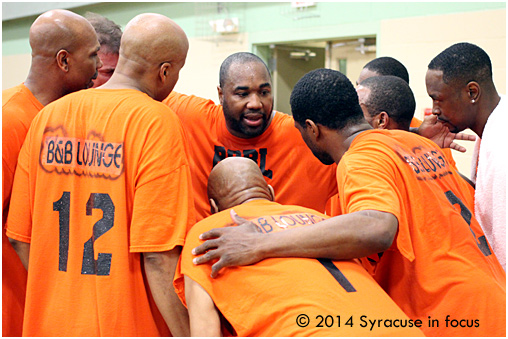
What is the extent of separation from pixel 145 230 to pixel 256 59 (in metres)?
1.48

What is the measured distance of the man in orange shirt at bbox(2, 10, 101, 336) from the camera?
198 centimetres

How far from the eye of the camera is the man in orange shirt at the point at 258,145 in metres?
2.72

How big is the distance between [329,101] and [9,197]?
4.47 feet

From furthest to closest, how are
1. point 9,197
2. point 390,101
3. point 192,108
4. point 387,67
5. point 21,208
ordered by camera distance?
point 387,67
point 192,108
point 390,101
point 9,197
point 21,208

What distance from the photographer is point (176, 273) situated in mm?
1701

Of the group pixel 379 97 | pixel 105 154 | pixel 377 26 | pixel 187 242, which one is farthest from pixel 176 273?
pixel 377 26

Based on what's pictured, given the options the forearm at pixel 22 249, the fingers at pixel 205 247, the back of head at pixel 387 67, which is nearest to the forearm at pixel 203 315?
the fingers at pixel 205 247

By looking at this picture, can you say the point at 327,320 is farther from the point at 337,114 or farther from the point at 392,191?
the point at 337,114

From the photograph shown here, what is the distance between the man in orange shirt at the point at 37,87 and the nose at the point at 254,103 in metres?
0.86

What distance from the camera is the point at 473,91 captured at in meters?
2.29

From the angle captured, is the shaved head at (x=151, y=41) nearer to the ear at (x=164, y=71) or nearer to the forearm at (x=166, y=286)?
the ear at (x=164, y=71)

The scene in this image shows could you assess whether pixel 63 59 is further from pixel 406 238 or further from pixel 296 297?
pixel 406 238

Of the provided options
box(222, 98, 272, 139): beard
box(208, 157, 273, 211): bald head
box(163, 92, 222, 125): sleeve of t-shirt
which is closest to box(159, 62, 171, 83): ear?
box(208, 157, 273, 211): bald head

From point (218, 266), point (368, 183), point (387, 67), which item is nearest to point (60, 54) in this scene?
point (218, 266)
